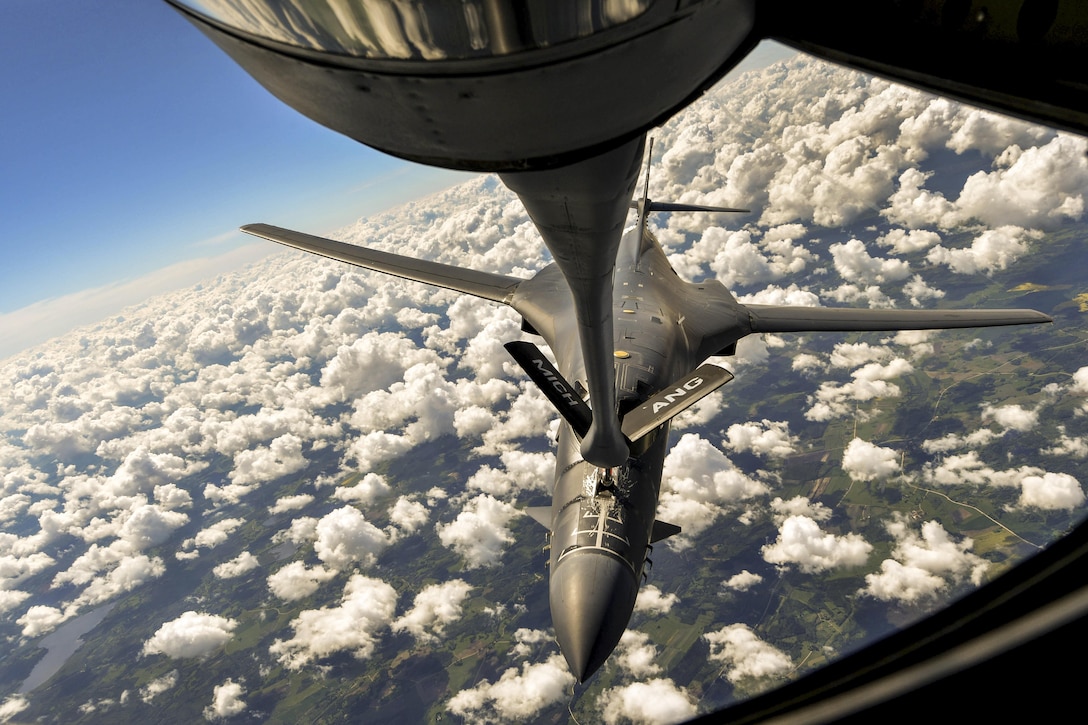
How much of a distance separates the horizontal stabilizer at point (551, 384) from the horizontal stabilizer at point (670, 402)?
3.72ft

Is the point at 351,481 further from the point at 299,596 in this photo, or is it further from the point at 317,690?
the point at 317,690

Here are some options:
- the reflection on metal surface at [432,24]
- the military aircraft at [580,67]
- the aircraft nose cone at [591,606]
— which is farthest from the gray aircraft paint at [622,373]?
the reflection on metal surface at [432,24]

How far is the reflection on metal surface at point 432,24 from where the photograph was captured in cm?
133

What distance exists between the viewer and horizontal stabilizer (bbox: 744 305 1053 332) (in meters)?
14.4

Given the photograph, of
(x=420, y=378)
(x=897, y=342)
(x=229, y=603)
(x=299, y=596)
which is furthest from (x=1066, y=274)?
(x=229, y=603)

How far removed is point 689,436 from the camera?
132 metres

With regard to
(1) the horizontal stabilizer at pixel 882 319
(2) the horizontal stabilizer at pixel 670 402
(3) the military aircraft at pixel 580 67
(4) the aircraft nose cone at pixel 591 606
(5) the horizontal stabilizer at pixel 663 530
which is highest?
(3) the military aircraft at pixel 580 67

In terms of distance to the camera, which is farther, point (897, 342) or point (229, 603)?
point (897, 342)

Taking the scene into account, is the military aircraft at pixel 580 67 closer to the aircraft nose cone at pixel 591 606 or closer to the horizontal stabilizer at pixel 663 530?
the aircraft nose cone at pixel 591 606

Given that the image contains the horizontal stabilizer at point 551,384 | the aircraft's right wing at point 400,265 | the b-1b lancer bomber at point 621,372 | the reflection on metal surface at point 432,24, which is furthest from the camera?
the aircraft's right wing at point 400,265

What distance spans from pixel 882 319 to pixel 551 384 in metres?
13.1

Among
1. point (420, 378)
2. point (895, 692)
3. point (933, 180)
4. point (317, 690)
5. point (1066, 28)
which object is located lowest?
point (317, 690)

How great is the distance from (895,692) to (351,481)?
185 meters

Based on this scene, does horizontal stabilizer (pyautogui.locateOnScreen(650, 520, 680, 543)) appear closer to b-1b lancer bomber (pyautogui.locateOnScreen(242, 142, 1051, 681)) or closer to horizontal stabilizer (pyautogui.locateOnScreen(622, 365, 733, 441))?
b-1b lancer bomber (pyautogui.locateOnScreen(242, 142, 1051, 681))
